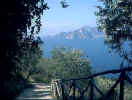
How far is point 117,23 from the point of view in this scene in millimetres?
16094

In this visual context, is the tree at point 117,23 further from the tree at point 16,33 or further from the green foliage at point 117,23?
the tree at point 16,33

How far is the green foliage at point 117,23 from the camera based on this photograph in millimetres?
15523

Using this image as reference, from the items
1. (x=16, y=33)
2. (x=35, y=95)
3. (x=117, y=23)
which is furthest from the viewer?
→ (x=117, y=23)

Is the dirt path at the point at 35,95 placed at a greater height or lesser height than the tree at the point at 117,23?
lesser

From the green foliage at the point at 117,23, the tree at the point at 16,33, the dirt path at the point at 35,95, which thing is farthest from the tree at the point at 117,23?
the tree at the point at 16,33

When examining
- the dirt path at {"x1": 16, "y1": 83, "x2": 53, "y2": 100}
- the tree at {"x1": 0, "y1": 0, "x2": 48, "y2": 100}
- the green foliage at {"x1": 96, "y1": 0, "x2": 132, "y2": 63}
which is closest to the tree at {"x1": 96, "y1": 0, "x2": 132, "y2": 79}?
the green foliage at {"x1": 96, "y1": 0, "x2": 132, "y2": 63}

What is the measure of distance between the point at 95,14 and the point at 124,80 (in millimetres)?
14551

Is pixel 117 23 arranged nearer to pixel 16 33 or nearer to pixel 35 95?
pixel 35 95

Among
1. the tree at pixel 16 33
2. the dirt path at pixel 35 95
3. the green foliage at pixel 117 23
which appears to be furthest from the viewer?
the green foliage at pixel 117 23

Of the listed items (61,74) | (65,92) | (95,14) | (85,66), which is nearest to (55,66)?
(61,74)

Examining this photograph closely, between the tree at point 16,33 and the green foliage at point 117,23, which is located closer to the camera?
the tree at point 16,33

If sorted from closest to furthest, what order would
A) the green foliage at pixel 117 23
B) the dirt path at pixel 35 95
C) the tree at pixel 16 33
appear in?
the tree at pixel 16 33 < the dirt path at pixel 35 95 < the green foliage at pixel 117 23

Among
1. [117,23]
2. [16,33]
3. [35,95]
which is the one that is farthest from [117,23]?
[16,33]

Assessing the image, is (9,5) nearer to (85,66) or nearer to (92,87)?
(92,87)
